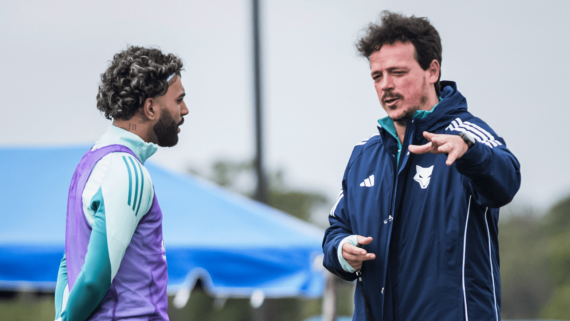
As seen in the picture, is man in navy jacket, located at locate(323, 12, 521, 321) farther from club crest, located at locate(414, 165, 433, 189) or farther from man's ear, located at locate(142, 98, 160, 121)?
man's ear, located at locate(142, 98, 160, 121)

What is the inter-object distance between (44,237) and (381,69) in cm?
340

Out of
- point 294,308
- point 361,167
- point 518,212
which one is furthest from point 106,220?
point 518,212

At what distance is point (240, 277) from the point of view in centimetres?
461

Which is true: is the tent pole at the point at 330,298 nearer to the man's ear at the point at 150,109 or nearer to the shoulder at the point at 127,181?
the man's ear at the point at 150,109

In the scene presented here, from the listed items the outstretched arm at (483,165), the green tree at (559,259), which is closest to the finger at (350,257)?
the outstretched arm at (483,165)

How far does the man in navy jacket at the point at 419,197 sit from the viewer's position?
195cm

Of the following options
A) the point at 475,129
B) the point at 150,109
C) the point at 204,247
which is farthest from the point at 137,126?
the point at 204,247

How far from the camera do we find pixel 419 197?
2.11 metres

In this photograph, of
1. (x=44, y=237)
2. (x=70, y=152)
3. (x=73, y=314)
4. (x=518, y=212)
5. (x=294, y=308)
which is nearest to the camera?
(x=73, y=314)

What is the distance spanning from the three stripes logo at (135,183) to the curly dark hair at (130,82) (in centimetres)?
27

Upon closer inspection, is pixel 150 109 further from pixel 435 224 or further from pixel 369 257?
pixel 435 224

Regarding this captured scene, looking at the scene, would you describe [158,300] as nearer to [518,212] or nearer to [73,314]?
[73,314]

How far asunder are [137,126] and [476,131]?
128cm

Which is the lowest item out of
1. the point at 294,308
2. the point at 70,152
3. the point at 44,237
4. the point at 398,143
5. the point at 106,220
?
the point at 294,308
